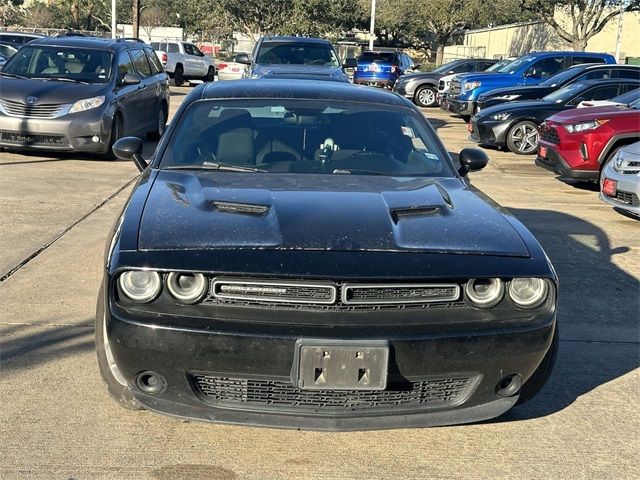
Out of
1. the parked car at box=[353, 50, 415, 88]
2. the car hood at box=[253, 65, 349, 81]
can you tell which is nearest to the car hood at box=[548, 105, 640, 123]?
the car hood at box=[253, 65, 349, 81]

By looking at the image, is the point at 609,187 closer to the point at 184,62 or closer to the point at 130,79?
the point at 130,79

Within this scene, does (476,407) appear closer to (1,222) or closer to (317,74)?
(1,222)

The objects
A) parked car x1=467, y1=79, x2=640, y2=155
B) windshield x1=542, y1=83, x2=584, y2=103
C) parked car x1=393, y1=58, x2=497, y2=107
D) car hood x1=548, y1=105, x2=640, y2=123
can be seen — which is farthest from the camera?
parked car x1=393, y1=58, x2=497, y2=107

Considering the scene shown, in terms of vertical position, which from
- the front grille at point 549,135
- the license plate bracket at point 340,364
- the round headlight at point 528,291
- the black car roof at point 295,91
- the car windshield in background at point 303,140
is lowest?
the front grille at point 549,135

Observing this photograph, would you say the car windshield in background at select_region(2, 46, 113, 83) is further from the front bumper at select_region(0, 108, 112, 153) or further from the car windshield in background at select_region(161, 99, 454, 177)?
the car windshield in background at select_region(161, 99, 454, 177)

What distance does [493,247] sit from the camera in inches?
142

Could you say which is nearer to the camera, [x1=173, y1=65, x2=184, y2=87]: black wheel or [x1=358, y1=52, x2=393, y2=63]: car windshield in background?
[x1=358, y1=52, x2=393, y2=63]: car windshield in background

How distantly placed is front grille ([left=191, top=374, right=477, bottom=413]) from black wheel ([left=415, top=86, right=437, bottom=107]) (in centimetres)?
2324

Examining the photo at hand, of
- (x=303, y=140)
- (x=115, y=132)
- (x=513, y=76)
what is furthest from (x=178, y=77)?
(x=303, y=140)

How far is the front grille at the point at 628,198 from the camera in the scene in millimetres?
8688

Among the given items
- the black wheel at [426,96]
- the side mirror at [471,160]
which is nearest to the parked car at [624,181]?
the side mirror at [471,160]

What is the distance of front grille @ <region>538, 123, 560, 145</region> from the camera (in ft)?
37.6

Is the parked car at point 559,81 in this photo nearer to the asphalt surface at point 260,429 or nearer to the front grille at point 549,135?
the front grille at point 549,135

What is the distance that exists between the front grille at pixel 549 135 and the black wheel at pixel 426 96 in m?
14.1
